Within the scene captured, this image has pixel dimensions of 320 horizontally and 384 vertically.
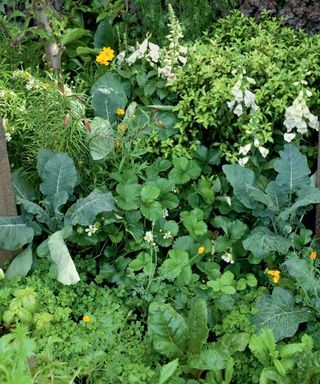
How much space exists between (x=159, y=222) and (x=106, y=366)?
91 cm

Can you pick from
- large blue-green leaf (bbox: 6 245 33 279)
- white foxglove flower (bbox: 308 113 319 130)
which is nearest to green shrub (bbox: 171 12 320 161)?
white foxglove flower (bbox: 308 113 319 130)

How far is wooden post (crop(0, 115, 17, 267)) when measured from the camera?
3.36m

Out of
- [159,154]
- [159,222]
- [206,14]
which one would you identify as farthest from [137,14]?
[159,222]

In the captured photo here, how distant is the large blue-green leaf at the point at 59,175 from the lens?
11.5 feet

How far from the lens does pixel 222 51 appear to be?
391 cm

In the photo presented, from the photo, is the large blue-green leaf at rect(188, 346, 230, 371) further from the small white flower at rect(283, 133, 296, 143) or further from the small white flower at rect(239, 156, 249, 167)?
the small white flower at rect(283, 133, 296, 143)

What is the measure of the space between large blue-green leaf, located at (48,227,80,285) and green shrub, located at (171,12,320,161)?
919 millimetres

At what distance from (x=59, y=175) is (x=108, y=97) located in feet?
2.21

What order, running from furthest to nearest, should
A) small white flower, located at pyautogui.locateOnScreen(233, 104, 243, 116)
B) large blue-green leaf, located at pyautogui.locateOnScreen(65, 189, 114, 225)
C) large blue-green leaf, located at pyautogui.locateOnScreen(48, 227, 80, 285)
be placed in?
small white flower, located at pyautogui.locateOnScreen(233, 104, 243, 116) → large blue-green leaf, located at pyautogui.locateOnScreen(65, 189, 114, 225) → large blue-green leaf, located at pyautogui.locateOnScreen(48, 227, 80, 285)

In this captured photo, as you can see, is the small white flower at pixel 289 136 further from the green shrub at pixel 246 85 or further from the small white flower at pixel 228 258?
the small white flower at pixel 228 258

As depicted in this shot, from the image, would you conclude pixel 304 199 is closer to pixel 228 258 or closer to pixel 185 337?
pixel 228 258

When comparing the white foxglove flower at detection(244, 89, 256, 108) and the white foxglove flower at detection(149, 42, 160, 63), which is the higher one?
the white foxglove flower at detection(149, 42, 160, 63)

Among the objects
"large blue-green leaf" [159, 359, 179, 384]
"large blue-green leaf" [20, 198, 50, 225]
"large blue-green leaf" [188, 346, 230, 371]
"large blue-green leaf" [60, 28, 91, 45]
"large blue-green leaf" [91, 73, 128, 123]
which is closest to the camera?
"large blue-green leaf" [159, 359, 179, 384]

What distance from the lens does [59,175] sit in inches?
138
